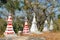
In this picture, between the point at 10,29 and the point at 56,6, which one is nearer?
the point at 10,29

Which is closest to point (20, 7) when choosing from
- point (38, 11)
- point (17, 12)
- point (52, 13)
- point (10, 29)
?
point (17, 12)

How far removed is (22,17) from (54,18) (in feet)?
14.1

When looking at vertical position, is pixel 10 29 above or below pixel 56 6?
below

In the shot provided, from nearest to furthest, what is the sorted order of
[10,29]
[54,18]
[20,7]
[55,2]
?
[10,29], [55,2], [20,7], [54,18]

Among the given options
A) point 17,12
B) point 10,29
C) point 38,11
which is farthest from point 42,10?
point 10,29

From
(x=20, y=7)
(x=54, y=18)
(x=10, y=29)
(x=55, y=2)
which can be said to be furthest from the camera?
(x=54, y=18)

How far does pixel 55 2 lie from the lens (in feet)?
70.9

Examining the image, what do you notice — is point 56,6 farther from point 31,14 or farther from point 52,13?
point 31,14

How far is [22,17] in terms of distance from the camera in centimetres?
2383

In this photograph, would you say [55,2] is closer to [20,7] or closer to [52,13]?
[52,13]

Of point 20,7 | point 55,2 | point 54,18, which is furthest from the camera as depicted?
point 54,18

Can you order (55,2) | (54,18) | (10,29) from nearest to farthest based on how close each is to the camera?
1. (10,29)
2. (55,2)
3. (54,18)

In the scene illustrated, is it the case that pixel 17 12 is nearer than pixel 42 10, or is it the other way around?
pixel 42 10

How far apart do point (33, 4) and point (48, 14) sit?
2.12 meters
